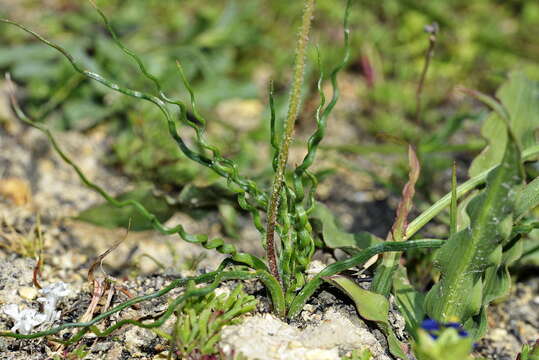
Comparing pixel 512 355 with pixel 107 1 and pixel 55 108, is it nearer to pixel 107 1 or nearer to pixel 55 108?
pixel 55 108

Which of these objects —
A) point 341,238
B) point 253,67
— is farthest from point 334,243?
point 253,67

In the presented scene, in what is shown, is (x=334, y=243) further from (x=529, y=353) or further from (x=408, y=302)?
(x=529, y=353)

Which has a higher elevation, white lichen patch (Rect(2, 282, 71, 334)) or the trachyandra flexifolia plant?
the trachyandra flexifolia plant

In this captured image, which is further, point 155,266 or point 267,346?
point 155,266

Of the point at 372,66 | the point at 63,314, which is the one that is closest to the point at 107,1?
the point at 372,66

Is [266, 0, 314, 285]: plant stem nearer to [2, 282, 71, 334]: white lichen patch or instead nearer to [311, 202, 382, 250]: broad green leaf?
[311, 202, 382, 250]: broad green leaf

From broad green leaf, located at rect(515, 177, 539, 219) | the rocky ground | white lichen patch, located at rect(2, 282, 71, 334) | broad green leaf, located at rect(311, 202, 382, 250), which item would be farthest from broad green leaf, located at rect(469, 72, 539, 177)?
white lichen patch, located at rect(2, 282, 71, 334)

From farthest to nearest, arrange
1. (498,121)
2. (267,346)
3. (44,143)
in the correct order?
(44,143), (498,121), (267,346)
